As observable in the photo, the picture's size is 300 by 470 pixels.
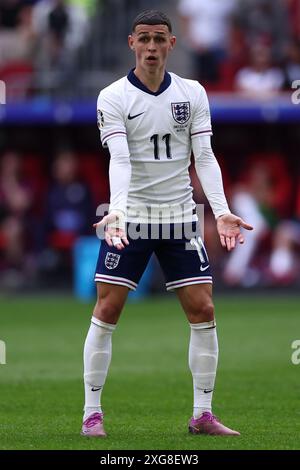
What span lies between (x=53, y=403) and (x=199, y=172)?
2.48m

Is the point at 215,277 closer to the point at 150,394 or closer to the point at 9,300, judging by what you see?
the point at 9,300

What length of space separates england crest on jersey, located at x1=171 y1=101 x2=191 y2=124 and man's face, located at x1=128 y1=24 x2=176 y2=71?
10.6 inches

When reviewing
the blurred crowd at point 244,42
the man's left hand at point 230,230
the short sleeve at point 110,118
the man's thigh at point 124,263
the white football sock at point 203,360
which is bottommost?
the white football sock at point 203,360

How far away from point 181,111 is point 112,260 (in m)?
1.04

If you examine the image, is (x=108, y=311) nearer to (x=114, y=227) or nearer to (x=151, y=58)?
(x=114, y=227)

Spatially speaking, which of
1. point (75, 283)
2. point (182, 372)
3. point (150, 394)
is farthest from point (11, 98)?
point (150, 394)

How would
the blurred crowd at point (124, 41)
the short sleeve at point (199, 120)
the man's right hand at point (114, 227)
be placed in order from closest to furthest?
1. the man's right hand at point (114, 227)
2. the short sleeve at point (199, 120)
3. the blurred crowd at point (124, 41)

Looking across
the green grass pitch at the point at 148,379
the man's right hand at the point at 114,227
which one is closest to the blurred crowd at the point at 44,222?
the green grass pitch at the point at 148,379

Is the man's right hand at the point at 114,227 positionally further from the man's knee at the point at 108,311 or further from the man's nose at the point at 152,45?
the man's nose at the point at 152,45

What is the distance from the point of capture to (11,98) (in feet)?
68.6

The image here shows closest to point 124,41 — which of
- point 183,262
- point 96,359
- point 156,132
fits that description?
point 156,132

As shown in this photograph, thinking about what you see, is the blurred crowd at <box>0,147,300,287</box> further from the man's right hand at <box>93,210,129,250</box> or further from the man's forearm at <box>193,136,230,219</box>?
the man's right hand at <box>93,210,129,250</box>

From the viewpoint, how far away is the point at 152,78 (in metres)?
7.83

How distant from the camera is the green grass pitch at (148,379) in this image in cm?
769
